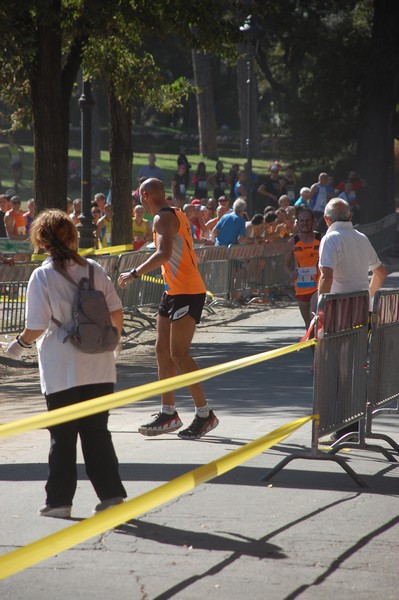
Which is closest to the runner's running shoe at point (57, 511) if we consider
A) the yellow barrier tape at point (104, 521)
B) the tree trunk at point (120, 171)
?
the yellow barrier tape at point (104, 521)

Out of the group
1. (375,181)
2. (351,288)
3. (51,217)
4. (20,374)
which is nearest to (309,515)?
(51,217)

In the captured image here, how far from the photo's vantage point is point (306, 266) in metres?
14.1

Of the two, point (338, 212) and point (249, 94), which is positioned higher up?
point (249, 94)

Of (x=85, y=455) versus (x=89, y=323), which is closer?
(x=89, y=323)

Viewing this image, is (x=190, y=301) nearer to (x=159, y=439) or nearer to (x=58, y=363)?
(x=159, y=439)

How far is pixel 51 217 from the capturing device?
6.73m

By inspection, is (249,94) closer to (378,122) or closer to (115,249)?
(115,249)

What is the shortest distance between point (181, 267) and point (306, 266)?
4794 millimetres

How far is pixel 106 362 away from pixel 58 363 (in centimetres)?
27

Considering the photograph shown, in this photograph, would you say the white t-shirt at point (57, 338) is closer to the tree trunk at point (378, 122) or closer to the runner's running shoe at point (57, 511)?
the runner's running shoe at point (57, 511)

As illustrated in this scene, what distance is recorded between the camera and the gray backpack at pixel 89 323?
656 centimetres

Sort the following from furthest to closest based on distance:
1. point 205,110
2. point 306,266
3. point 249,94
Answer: point 205,110 < point 249,94 < point 306,266

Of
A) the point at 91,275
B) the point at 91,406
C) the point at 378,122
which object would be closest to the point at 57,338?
the point at 91,275

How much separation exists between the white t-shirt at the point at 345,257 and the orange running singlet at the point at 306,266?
3.93 meters
